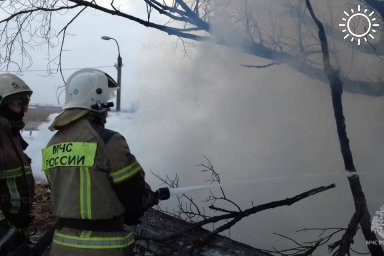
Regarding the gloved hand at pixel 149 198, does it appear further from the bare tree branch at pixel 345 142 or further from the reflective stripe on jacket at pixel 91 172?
the bare tree branch at pixel 345 142

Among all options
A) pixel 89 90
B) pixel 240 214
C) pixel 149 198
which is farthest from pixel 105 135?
pixel 240 214

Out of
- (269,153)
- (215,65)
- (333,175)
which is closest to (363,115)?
(333,175)

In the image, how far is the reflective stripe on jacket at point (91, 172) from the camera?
2.19 m

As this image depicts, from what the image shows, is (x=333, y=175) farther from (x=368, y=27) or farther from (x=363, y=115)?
(x=368, y=27)

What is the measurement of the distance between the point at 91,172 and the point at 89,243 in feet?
1.24

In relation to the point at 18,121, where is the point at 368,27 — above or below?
above

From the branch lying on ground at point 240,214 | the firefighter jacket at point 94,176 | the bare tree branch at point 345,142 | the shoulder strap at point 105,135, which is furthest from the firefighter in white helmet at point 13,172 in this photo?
the bare tree branch at point 345,142

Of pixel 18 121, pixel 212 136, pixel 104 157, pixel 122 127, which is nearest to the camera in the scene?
pixel 104 157

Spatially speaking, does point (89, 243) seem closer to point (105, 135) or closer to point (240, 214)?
point (105, 135)

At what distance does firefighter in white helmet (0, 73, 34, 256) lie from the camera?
2.64 meters

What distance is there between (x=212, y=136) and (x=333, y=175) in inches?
70.9

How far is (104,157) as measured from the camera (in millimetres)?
2193

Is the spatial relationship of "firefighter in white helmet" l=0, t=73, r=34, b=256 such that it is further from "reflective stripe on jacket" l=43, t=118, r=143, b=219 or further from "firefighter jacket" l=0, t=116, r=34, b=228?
"reflective stripe on jacket" l=43, t=118, r=143, b=219

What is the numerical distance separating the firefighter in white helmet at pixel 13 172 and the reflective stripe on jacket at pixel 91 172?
23.0 inches
